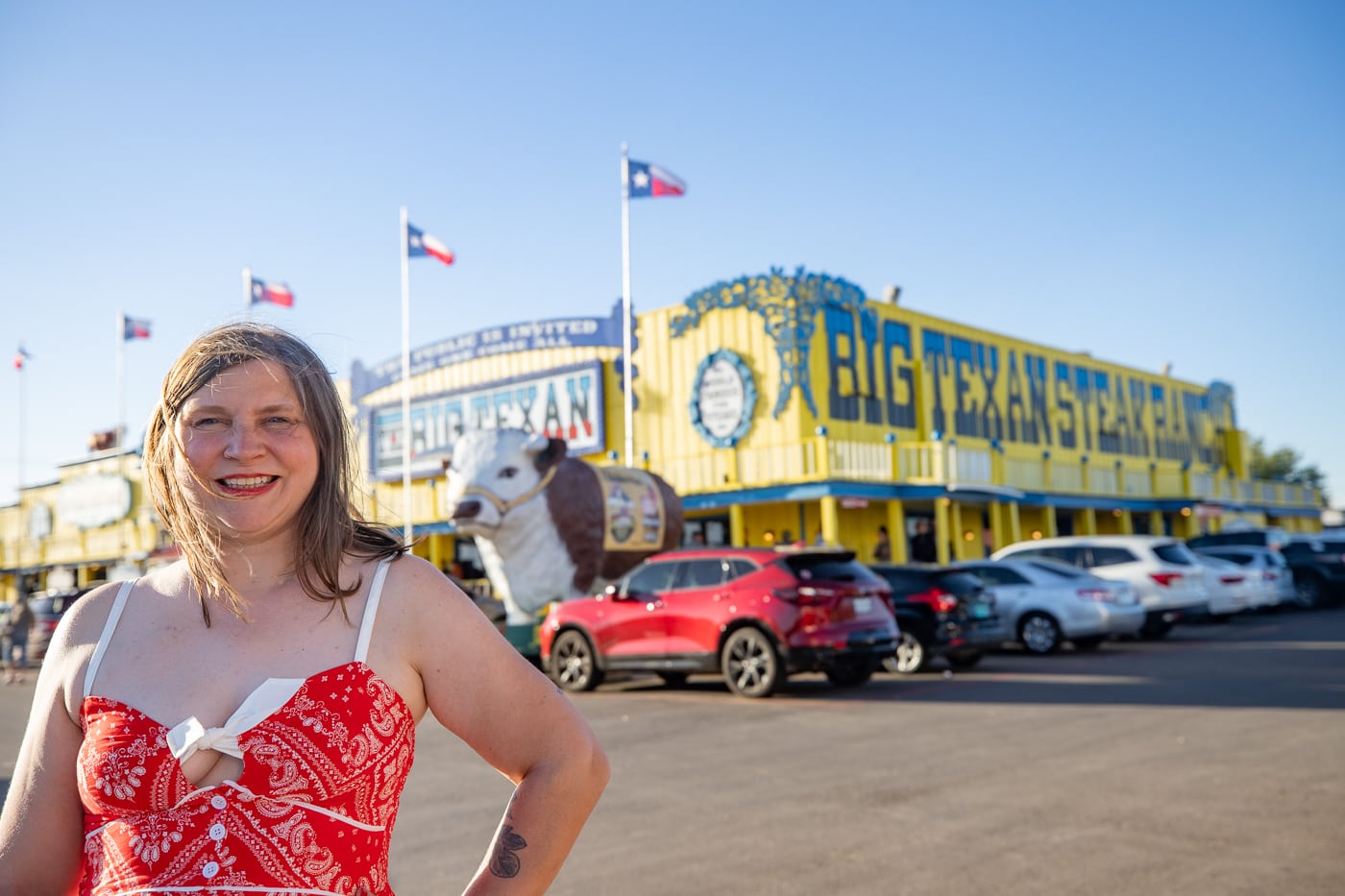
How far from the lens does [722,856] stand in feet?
18.6

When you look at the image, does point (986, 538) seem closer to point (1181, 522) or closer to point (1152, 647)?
point (1152, 647)

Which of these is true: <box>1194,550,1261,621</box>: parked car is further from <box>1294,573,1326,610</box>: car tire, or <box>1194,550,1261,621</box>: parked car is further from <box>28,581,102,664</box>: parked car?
<box>28,581,102,664</box>: parked car

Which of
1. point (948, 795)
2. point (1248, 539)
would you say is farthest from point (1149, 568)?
point (948, 795)

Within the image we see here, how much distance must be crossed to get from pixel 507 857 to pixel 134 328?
1663 inches

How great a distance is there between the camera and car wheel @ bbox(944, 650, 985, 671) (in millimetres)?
15289

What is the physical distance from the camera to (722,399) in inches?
1083

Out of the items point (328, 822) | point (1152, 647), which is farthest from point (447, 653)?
point (1152, 647)

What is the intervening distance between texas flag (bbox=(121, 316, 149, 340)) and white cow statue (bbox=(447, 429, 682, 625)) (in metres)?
26.9

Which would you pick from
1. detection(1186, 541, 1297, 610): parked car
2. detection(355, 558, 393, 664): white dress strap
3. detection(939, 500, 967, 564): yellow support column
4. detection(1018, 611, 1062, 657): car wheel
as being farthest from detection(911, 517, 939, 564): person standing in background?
detection(355, 558, 393, 664): white dress strap

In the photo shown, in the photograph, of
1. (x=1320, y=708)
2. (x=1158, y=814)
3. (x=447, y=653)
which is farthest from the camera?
(x=1320, y=708)

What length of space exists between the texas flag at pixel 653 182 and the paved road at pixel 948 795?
15421 mm

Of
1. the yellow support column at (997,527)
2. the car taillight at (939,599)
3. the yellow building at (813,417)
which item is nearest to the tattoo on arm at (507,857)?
the car taillight at (939,599)

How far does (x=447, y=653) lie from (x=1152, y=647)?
1760 centimetres

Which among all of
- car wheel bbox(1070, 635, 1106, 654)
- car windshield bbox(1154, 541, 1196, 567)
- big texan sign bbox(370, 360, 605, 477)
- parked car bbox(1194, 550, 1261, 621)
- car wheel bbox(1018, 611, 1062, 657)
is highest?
big texan sign bbox(370, 360, 605, 477)
